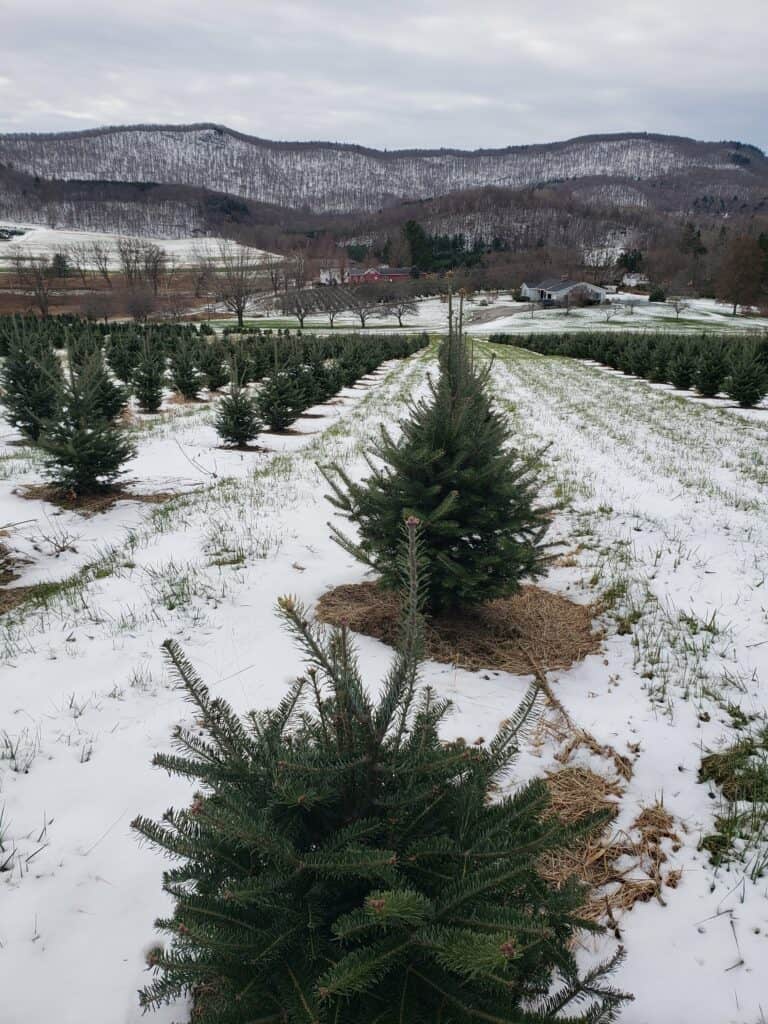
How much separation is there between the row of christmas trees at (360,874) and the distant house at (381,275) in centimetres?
13270

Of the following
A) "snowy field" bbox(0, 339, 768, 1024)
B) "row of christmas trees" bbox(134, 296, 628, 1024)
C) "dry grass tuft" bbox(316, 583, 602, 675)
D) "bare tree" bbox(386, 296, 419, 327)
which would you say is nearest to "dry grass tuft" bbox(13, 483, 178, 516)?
"snowy field" bbox(0, 339, 768, 1024)

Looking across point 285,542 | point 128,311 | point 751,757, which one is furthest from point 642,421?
point 128,311

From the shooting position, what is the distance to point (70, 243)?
5945 inches

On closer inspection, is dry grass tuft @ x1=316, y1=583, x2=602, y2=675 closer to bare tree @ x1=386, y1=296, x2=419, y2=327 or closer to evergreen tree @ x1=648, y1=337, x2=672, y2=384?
evergreen tree @ x1=648, y1=337, x2=672, y2=384

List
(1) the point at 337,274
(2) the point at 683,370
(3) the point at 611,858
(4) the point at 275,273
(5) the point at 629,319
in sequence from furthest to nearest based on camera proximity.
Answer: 1. (1) the point at 337,274
2. (4) the point at 275,273
3. (5) the point at 629,319
4. (2) the point at 683,370
5. (3) the point at 611,858

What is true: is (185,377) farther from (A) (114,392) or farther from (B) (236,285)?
(B) (236,285)

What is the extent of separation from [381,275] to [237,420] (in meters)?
134

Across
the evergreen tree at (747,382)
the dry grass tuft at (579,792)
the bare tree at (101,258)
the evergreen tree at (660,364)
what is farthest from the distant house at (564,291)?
the dry grass tuft at (579,792)

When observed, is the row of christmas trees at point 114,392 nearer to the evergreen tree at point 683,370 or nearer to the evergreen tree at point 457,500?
the evergreen tree at point 457,500

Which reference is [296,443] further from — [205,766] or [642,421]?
[205,766]

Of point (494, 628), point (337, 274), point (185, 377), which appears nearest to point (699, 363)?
point (185, 377)

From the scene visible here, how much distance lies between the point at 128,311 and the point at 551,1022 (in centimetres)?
8802

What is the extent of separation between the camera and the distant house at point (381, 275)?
130 metres

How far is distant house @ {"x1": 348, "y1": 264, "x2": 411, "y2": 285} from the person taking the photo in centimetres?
13025
